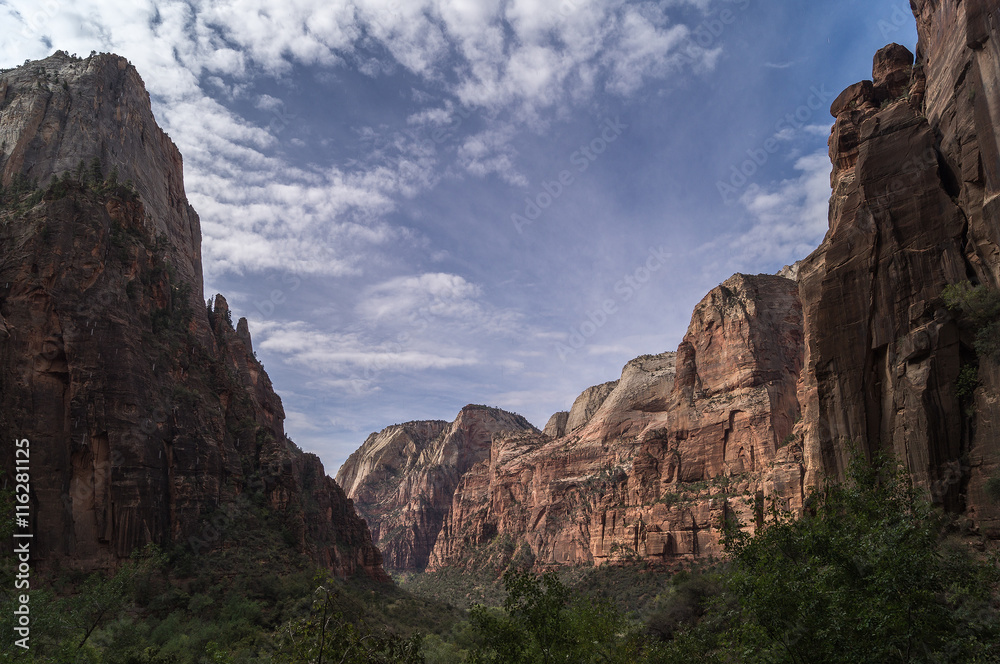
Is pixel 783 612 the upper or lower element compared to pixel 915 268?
lower

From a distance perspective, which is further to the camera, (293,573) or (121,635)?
(293,573)

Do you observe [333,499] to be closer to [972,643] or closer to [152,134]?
[152,134]

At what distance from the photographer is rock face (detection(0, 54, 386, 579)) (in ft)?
111

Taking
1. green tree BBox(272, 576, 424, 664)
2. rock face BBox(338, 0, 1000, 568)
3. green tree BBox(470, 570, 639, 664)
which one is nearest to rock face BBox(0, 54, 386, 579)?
green tree BBox(272, 576, 424, 664)

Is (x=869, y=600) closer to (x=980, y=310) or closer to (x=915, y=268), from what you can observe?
(x=980, y=310)

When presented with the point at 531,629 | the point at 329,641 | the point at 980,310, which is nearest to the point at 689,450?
the point at 980,310

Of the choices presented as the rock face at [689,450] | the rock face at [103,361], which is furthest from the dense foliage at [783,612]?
the rock face at [689,450]

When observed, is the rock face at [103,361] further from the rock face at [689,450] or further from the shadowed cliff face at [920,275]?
the rock face at [689,450]

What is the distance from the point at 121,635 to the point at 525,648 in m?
26.7

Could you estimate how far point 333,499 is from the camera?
80.5 meters

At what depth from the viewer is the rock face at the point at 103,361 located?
1330 inches

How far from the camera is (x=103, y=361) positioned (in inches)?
1465

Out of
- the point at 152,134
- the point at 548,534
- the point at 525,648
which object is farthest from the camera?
the point at 548,534

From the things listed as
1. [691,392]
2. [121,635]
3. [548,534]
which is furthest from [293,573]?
[548,534]
